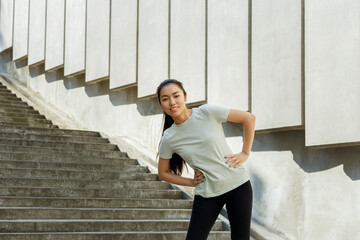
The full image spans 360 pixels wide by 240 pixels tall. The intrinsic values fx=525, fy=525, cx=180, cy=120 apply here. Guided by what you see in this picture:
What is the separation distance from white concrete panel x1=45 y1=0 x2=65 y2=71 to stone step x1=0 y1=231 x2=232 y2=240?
313 inches

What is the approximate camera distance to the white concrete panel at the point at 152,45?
31.2 ft

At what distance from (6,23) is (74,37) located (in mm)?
5205

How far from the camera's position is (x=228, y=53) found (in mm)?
7898

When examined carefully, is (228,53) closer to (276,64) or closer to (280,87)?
(276,64)

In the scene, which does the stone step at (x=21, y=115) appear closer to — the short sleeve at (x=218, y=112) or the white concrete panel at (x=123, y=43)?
the white concrete panel at (x=123, y=43)

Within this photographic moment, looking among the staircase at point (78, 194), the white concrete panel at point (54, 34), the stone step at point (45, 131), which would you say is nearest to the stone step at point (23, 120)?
the white concrete panel at point (54, 34)

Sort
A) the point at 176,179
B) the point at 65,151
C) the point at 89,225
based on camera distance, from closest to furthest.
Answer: the point at 176,179 → the point at 89,225 → the point at 65,151

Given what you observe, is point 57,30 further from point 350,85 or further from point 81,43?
point 350,85

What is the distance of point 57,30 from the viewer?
13.4 meters

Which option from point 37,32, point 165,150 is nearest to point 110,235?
point 165,150

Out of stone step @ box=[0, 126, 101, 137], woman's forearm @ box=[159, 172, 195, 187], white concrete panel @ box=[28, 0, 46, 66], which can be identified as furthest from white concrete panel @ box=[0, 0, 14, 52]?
woman's forearm @ box=[159, 172, 195, 187]

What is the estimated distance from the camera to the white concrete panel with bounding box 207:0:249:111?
7.59m

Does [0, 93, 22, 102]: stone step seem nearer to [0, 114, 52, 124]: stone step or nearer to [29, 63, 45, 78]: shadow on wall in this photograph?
Answer: [29, 63, 45, 78]: shadow on wall

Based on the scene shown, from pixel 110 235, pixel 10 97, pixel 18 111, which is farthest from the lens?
pixel 10 97
